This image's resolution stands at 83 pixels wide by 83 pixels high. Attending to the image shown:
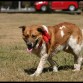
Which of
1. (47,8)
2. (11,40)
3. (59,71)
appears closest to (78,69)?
(59,71)

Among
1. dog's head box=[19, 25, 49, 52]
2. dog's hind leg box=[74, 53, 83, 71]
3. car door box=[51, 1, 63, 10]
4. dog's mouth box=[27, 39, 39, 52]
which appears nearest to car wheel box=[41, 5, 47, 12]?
car door box=[51, 1, 63, 10]

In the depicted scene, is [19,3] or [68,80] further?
[19,3]

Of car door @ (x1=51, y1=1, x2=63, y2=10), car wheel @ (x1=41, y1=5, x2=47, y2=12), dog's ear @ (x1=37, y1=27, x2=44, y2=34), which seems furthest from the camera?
car wheel @ (x1=41, y1=5, x2=47, y2=12)

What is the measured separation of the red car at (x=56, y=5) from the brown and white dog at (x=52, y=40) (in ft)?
118

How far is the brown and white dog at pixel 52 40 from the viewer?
9070 millimetres

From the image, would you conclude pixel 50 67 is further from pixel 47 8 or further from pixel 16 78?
pixel 47 8

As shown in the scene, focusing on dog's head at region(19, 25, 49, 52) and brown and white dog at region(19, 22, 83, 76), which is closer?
dog's head at region(19, 25, 49, 52)

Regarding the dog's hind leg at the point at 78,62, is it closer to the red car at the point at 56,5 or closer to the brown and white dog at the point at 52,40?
the brown and white dog at the point at 52,40

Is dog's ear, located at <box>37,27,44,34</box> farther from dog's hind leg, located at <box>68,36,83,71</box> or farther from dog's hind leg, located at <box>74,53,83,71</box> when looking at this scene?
dog's hind leg, located at <box>74,53,83,71</box>

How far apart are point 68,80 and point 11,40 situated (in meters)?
8.40

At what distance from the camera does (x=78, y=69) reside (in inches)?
400

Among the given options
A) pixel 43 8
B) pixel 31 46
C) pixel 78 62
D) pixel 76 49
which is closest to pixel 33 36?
pixel 31 46

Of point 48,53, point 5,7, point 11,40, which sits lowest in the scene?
point 5,7

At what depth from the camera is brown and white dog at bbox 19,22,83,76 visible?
9070 mm
